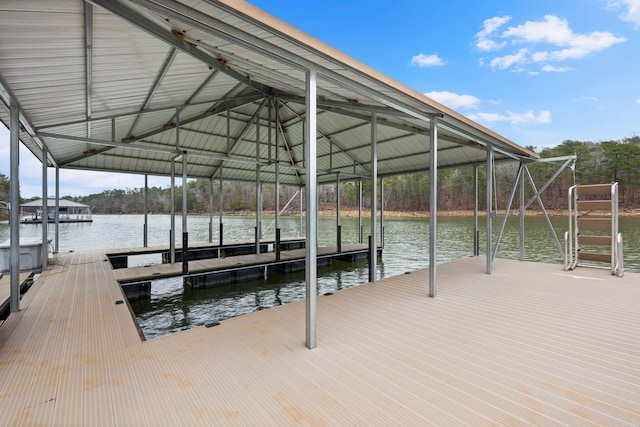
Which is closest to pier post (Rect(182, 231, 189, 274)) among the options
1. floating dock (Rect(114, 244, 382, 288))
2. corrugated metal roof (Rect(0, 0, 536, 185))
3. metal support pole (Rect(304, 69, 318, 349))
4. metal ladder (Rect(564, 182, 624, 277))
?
floating dock (Rect(114, 244, 382, 288))

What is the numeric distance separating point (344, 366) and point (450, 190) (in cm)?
5112

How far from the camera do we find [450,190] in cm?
4819

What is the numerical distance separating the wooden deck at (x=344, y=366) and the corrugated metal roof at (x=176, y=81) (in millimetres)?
2697

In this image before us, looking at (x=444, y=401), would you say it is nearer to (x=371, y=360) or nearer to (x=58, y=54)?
(x=371, y=360)

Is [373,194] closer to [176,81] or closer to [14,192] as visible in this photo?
[176,81]

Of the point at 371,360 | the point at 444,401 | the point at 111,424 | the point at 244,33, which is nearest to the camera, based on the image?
the point at 111,424

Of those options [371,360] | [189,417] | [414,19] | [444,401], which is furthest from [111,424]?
[414,19]

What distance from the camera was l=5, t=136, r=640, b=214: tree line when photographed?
3356cm

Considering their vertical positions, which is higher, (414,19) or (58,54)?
(414,19)

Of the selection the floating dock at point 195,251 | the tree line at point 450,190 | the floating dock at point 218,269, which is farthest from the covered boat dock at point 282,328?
the tree line at point 450,190

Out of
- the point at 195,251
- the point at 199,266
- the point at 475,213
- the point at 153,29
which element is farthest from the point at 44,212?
the point at 475,213

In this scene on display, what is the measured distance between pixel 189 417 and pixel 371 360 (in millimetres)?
1449

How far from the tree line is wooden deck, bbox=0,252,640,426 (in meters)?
29.6

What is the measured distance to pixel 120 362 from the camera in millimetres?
2518
